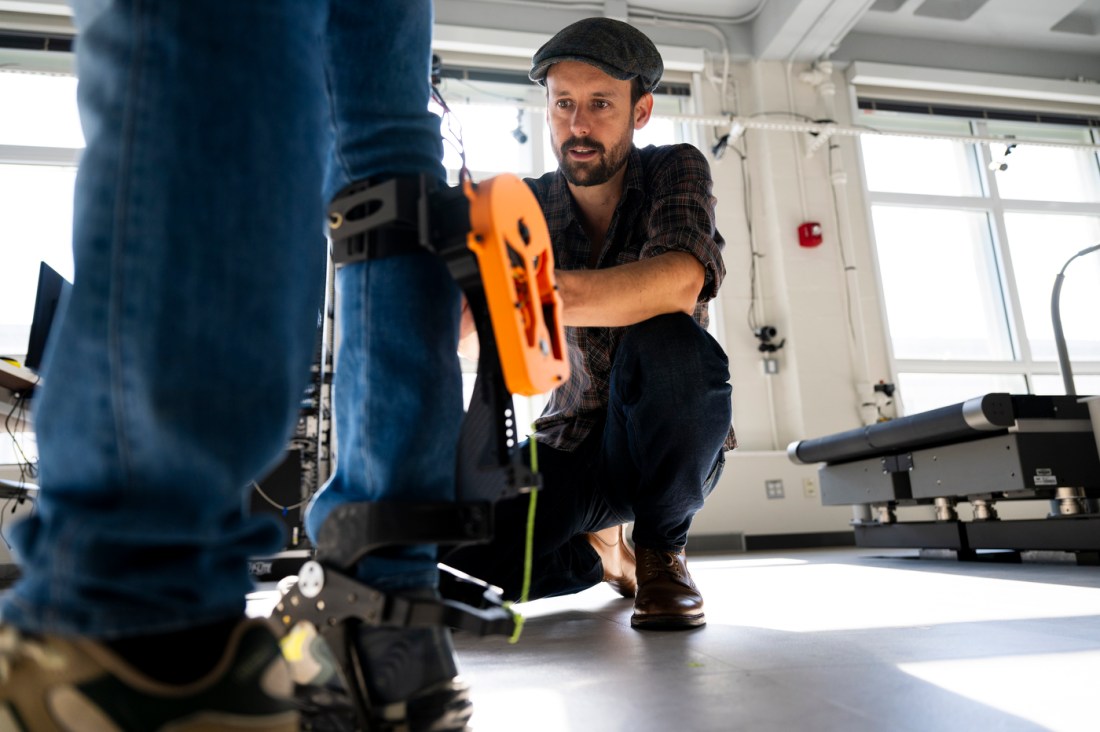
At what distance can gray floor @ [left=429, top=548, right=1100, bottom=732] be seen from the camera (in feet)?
2.14

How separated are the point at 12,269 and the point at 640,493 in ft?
14.7

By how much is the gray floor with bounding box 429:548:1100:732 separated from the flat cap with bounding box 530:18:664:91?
1.14 metres

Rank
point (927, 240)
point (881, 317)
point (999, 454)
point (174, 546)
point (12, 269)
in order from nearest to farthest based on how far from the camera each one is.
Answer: point (174, 546), point (999, 454), point (12, 269), point (881, 317), point (927, 240)

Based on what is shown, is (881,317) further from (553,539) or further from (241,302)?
(241,302)

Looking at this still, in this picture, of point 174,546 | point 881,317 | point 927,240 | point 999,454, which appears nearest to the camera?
point 174,546

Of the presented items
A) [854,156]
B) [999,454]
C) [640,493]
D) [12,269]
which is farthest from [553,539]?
[854,156]

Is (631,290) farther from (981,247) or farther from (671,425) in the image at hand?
(981,247)

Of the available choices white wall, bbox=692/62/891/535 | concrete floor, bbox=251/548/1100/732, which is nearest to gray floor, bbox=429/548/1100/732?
concrete floor, bbox=251/548/1100/732

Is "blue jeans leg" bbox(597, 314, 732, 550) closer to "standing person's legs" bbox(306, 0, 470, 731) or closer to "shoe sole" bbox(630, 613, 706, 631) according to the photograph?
"shoe sole" bbox(630, 613, 706, 631)

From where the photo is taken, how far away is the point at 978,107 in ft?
19.2

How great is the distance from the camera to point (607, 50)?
5.34ft

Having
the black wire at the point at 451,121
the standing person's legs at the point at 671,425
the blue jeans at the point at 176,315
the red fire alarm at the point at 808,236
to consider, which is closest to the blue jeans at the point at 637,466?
the standing person's legs at the point at 671,425

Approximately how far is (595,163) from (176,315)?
1.37 m

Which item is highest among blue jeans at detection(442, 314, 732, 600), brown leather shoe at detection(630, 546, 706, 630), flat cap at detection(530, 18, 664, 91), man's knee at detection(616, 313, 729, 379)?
flat cap at detection(530, 18, 664, 91)
